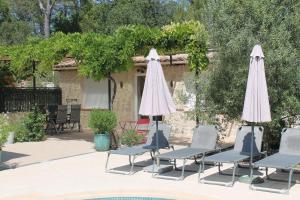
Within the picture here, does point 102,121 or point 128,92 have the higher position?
point 128,92

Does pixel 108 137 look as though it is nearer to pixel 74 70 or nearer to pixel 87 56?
pixel 87 56

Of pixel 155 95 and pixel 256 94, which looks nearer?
pixel 256 94

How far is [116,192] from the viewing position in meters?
8.66

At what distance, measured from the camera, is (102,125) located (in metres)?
14.0

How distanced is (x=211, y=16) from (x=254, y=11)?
1.08 metres

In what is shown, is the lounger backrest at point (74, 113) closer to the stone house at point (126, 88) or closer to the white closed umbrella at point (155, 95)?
the stone house at point (126, 88)

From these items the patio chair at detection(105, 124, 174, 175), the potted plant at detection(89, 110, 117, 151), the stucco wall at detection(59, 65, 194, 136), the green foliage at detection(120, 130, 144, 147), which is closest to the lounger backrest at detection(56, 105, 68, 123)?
the stucco wall at detection(59, 65, 194, 136)

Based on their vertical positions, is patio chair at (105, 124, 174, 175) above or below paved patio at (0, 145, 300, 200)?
above

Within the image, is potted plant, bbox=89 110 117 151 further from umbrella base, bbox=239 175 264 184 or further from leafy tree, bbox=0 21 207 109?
umbrella base, bbox=239 175 264 184

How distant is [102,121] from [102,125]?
185 millimetres

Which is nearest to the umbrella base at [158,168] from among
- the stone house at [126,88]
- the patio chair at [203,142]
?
the patio chair at [203,142]

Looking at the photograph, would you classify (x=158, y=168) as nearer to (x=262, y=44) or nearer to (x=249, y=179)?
(x=249, y=179)

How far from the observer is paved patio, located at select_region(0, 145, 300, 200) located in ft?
27.7

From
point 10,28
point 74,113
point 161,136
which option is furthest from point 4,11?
point 161,136
